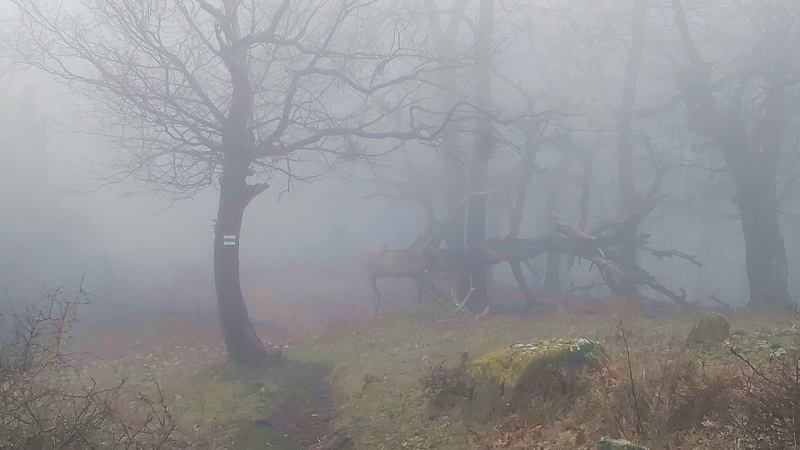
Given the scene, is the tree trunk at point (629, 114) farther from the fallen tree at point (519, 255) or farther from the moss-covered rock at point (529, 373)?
the moss-covered rock at point (529, 373)

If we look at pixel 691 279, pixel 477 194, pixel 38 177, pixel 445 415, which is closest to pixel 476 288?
pixel 477 194

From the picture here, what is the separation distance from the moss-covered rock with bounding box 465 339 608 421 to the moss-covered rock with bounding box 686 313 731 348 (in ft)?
5.88

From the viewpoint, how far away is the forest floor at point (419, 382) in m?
5.24

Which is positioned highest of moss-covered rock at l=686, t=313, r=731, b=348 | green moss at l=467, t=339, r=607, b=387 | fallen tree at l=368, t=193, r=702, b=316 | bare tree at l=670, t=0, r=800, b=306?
bare tree at l=670, t=0, r=800, b=306

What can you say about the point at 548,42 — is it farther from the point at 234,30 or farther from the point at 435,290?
the point at 234,30

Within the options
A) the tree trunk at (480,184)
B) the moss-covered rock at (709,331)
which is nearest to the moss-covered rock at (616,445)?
the moss-covered rock at (709,331)

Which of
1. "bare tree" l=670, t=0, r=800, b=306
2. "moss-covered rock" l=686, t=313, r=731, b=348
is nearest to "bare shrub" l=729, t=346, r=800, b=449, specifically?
"moss-covered rock" l=686, t=313, r=731, b=348

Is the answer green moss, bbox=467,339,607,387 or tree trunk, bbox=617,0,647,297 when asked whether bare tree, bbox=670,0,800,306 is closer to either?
tree trunk, bbox=617,0,647,297

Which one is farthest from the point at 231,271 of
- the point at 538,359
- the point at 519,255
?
the point at 519,255

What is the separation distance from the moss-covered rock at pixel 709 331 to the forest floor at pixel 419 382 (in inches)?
9.2

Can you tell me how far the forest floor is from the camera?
5238 mm

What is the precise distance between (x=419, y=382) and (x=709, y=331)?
12.8ft

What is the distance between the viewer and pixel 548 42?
83.5ft

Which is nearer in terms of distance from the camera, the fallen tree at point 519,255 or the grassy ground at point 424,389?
the grassy ground at point 424,389
